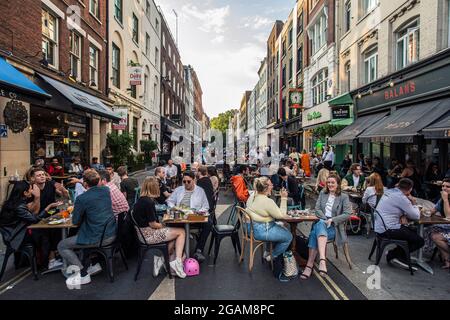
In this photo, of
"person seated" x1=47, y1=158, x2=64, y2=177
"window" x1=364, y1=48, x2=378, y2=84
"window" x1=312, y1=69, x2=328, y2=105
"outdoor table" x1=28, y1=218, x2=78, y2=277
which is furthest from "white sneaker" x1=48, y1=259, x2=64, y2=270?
"window" x1=312, y1=69, x2=328, y2=105

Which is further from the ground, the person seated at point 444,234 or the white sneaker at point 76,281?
the person seated at point 444,234

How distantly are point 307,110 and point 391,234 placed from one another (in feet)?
72.1

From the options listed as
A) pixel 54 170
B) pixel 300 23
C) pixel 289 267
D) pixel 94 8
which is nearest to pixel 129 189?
pixel 289 267

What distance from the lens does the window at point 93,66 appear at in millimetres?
16219

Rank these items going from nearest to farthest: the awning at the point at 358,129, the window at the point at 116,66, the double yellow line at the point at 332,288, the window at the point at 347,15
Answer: the double yellow line at the point at 332,288 < the awning at the point at 358,129 < the window at the point at 347,15 < the window at the point at 116,66

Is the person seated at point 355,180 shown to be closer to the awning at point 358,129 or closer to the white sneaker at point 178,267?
the awning at point 358,129

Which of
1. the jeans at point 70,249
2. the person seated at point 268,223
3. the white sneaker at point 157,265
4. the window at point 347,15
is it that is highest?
the window at point 347,15

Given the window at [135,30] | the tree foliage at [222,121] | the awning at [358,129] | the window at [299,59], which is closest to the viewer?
the awning at [358,129]

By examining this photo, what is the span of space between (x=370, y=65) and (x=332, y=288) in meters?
14.6

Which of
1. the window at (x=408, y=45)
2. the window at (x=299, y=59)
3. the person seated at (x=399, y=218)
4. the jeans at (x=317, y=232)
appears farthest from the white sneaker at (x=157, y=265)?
the window at (x=299, y=59)

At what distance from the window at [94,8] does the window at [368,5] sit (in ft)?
44.4

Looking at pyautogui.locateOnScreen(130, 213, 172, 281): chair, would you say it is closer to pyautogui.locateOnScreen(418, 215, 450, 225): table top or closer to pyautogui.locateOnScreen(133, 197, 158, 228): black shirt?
pyautogui.locateOnScreen(133, 197, 158, 228): black shirt

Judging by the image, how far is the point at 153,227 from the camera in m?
5.02

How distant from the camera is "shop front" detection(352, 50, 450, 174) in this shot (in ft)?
31.6
